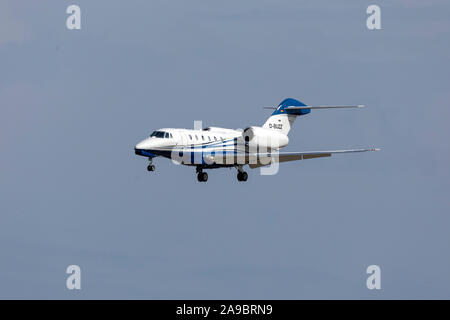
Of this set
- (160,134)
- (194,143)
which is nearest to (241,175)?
(194,143)

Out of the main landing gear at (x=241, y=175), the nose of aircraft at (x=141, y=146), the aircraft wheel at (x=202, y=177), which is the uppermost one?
the nose of aircraft at (x=141, y=146)

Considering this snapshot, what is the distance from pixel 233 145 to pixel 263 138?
2618 millimetres

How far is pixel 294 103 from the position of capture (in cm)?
7112

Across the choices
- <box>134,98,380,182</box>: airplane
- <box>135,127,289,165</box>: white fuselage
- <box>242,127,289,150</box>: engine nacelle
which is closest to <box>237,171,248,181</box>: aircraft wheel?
<box>134,98,380,182</box>: airplane

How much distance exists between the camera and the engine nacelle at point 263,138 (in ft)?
216

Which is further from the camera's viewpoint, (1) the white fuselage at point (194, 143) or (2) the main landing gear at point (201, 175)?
(2) the main landing gear at point (201, 175)

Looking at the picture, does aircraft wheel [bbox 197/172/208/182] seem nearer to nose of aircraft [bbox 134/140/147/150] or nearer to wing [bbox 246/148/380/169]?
wing [bbox 246/148/380/169]

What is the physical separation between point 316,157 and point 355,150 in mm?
4494

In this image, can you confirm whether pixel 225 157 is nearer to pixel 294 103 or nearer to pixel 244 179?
pixel 244 179

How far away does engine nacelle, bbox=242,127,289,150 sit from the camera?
216ft

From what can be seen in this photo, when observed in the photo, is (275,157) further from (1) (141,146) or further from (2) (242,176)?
(1) (141,146)

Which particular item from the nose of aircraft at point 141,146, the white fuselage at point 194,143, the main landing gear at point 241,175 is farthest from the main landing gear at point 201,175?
the nose of aircraft at point 141,146

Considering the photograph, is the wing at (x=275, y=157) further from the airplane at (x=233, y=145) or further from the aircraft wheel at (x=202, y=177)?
the aircraft wheel at (x=202, y=177)

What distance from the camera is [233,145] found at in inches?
2564
